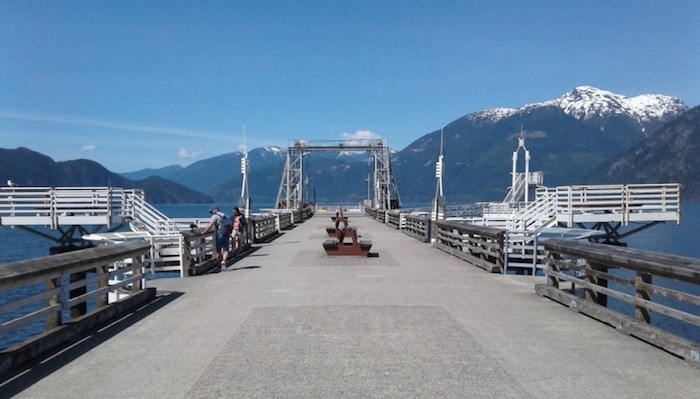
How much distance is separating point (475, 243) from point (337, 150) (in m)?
54.0

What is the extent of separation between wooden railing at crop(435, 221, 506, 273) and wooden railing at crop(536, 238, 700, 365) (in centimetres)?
424

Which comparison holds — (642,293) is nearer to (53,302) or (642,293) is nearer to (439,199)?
(53,302)

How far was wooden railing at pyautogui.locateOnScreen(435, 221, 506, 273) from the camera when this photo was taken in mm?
16703

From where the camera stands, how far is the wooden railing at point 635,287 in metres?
7.45

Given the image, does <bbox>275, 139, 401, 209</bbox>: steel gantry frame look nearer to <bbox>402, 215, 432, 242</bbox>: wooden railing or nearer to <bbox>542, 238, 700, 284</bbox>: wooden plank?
<bbox>402, 215, 432, 242</bbox>: wooden railing

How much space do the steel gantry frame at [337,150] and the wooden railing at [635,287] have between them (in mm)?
56057

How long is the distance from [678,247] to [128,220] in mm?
55431

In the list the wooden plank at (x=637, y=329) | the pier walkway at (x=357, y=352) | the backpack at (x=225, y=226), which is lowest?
the pier walkway at (x=357, y=352)

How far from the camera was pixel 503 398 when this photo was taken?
6.01m

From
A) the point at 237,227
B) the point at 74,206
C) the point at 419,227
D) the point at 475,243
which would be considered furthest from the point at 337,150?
the point at 475,243

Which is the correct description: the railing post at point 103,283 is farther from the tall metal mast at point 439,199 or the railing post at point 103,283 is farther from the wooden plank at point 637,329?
the tall metal mast at point 439,199

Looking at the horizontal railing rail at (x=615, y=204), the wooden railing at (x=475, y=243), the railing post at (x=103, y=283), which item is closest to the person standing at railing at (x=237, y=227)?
the wooden railing at (x=475, y=243)

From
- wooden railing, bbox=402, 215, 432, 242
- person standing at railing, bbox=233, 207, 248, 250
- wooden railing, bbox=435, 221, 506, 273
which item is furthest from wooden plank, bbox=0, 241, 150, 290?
wooden railing, bbox=402, 215, 432, 242

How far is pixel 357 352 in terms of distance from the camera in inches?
304
